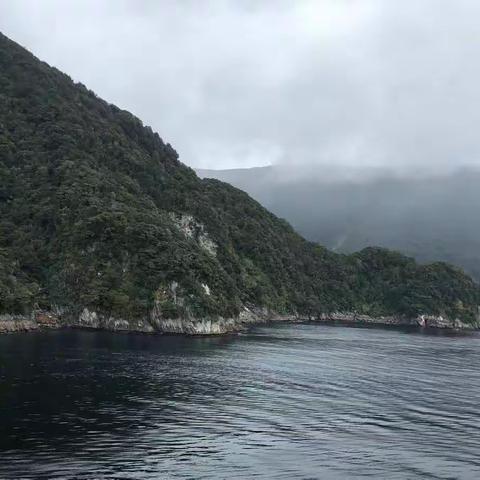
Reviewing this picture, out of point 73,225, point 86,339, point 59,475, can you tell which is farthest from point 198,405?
point 73,225

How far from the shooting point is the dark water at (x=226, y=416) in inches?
1587

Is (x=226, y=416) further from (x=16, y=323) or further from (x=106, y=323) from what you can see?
(x=106, y=323)

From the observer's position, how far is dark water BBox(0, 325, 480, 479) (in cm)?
4031

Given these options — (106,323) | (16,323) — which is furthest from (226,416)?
(106,323)

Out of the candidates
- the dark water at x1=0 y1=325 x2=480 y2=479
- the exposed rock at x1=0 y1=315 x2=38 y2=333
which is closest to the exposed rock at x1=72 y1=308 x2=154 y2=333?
the exposed rock at x1=0 y1=315 x2=38 y2=333

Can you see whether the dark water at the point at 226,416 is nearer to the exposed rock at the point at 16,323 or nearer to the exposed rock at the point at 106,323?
the exposed rock at the point at 16,323

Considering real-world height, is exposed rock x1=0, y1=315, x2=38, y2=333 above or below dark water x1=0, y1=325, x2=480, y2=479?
above

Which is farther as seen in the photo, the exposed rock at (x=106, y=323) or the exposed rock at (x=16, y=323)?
the exposed rock at (x=106, y=323)

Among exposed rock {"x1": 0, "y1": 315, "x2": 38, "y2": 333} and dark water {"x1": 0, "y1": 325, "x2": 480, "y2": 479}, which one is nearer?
dark water {"x1": 0, "y1": 325, "x2": 480, "y2": 479}

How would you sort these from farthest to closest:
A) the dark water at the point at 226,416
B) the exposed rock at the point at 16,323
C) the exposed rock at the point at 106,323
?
the exposed rock at the point at 106,323 → the exposed rock at the point at 16,323 → the dark water at the point at 226,416

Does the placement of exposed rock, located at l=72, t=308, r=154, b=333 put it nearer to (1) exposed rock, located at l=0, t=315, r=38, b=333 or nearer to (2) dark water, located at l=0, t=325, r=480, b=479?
(1) exposed rock, located at l=0, t=315, r=38, b=333

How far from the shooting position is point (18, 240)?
174 m

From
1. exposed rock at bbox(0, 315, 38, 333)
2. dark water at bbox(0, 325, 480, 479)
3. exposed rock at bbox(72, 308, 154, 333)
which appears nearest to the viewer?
dark water at bbox(0, 325, 480, 479)

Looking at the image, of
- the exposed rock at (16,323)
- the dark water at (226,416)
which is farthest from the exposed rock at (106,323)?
the dark water at (226,416)
